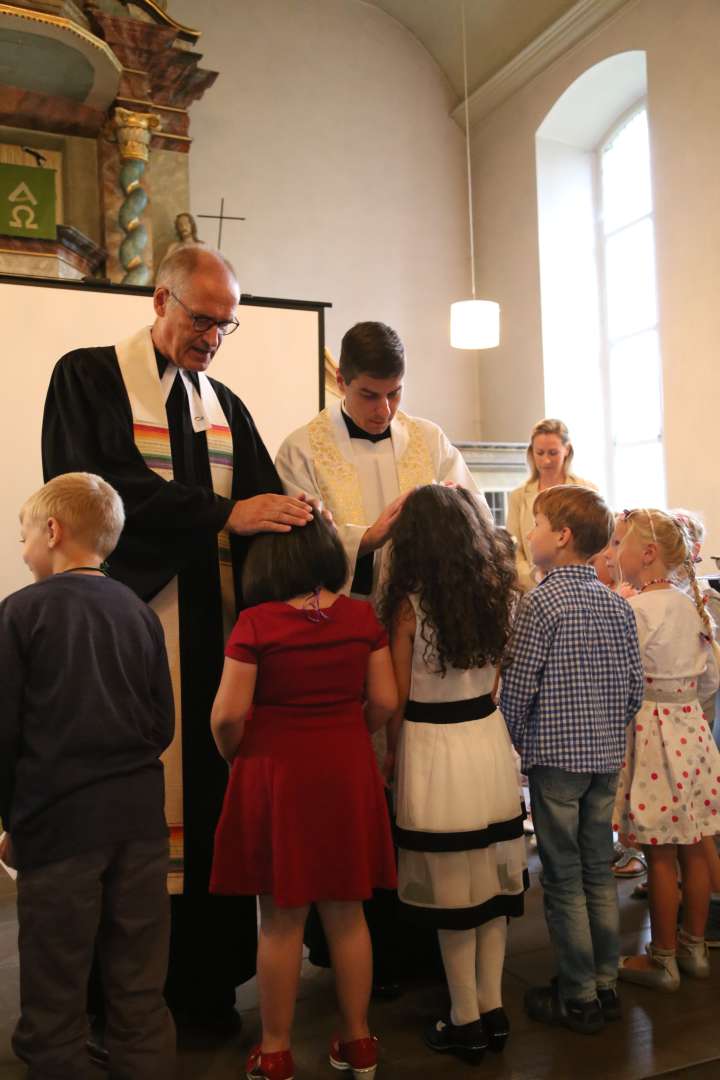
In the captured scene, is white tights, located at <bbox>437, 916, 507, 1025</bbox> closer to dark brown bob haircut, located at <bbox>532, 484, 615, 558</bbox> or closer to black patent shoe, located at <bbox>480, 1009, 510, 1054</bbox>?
black patent shoe, located at <bbox>480, 1009, 510, 1054</bbox>

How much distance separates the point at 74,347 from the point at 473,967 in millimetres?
3288

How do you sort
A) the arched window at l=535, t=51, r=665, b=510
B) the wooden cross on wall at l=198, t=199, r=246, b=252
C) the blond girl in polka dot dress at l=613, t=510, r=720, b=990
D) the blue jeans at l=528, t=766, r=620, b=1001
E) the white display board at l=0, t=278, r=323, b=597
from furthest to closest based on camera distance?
the arched window at l=535, t=51, r=665, b=510
the wooden cross on wall at l=198, t=199, r=246, b=252
the white display board at l=0, t=278, r=323, b=597
the blond girl in polka dot dress at l=613, t=510, r=720, b=990
the blue jeans at l=528, t=766, r=620, b=1001

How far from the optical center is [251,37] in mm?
9117

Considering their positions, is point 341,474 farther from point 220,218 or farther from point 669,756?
point 220,218

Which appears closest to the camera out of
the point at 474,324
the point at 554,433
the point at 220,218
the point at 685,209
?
the point at 554,433

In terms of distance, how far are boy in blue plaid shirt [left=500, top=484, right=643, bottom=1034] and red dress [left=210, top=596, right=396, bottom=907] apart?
0.50 metres

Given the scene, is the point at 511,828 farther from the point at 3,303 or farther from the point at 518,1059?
the point at 3,303

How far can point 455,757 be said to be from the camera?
7.55 ft

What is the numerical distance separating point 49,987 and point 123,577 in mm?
977

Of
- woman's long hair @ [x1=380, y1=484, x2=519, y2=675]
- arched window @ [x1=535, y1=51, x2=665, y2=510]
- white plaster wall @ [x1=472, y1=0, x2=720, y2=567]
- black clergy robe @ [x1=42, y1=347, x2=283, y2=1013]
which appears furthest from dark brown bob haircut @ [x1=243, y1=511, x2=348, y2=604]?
arched window @ [x1=535, y1=51, x2=665, y2=510]

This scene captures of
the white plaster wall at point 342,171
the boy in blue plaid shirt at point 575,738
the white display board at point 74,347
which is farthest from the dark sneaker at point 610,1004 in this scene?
the white plaster wall at point 342,171

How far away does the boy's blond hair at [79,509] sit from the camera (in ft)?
6.77

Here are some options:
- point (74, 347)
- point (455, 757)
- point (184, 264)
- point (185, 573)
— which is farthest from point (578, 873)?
point (74, 347)

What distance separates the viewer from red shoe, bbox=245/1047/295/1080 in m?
2.13
